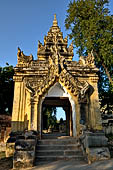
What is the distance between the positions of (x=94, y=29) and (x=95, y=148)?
1544 centimetres

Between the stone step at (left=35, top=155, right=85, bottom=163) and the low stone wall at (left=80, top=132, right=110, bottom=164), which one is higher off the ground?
the low stone wall at (left=80, top=132, right=110, bottom=164)

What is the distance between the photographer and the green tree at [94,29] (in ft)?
58.6

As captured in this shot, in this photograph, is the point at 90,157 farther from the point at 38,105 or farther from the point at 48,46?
the point at 48,46

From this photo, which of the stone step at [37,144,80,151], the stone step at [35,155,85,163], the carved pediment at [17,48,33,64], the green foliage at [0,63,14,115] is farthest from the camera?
the green foliage at [0,63,14,115]

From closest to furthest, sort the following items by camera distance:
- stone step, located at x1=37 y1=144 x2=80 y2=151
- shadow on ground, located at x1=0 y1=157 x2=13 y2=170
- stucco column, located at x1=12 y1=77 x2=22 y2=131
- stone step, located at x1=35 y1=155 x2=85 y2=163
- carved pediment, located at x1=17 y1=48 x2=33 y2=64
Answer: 1. shadow on ground, located at x1=0 y1=157 x2=13 y2=170
2. stone step, located at x1=35 y1=155 x2=85 y2=163
3. stone step, located at x1=37 y1=144 x2=80 y2=151
4. stucco column, located at x1=12 y1=77 x2=22 y2=131
5. carved pediment, located at x1=17 y1=48 x2=33 y2=64

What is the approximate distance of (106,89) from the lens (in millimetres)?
20766

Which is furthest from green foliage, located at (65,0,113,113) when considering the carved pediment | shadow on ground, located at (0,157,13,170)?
shadow on ground, located at (0,157,13,170)

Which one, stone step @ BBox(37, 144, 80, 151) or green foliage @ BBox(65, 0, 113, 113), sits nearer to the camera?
stone step @ BBox(37, 144, 80, 151)

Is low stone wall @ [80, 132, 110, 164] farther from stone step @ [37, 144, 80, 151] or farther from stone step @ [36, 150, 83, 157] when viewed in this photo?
stone step @ [37, 144, 80, 151]

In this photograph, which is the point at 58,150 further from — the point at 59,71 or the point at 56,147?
the point at 59,71

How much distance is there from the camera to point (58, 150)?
24.3ft

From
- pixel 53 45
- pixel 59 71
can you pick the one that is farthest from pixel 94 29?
pixel 59 71

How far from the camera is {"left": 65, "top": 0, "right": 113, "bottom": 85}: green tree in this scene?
17.9 metres

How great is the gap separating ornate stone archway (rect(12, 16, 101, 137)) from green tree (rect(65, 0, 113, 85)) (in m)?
7.54
